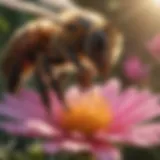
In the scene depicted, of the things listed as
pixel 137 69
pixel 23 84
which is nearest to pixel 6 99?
pixel 23 84

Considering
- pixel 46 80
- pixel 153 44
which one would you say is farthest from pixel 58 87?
pixel 153 44

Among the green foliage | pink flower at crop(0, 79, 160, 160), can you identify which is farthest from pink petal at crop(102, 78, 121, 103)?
the green foliage

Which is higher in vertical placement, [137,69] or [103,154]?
[137,69]

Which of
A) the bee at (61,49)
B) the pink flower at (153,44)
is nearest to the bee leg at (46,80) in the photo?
the bee at (61,49)

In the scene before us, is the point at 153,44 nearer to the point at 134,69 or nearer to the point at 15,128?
the point at 134,69

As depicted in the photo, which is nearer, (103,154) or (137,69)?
(103,154)

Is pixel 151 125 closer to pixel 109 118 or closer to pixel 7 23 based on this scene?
pixel 109 118
